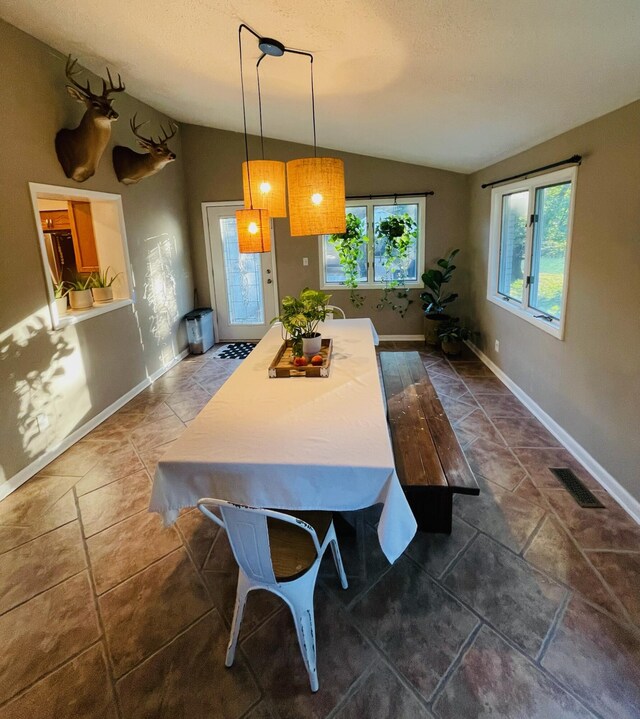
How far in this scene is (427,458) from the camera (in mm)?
2100

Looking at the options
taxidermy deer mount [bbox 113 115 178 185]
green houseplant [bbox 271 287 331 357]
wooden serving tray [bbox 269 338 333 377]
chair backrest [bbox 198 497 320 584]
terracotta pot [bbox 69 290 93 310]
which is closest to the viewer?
chair backrest [bbox 198 497 320 584]

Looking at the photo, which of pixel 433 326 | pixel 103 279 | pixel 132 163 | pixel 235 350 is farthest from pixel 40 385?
pixel 433 326

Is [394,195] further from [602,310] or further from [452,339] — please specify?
[602,310]

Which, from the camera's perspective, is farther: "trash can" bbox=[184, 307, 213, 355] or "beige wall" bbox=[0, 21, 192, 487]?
"trash can" bbox=[184, 307, 213, 355]

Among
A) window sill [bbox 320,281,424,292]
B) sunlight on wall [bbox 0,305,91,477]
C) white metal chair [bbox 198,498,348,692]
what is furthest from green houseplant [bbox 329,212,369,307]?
white metal chair [bbox 198,498,348,692]

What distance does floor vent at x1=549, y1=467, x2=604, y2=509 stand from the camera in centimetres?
242

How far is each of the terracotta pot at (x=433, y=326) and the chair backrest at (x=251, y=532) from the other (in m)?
4.51

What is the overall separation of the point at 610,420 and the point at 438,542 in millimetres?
1318

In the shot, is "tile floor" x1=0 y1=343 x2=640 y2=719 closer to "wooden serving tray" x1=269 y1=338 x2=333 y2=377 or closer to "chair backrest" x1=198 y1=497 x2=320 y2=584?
"chair backrest" x1=198 y1=497 x2=320 y2=584

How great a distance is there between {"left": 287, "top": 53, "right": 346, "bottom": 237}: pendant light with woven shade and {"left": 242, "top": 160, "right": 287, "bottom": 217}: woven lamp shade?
0.44m

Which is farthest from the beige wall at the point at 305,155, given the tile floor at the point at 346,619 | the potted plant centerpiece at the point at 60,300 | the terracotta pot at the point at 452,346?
the tile floor at the point at 346,619

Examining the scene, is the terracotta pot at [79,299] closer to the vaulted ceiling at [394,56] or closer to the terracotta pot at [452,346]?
the vaulted ceiling at [394,56]

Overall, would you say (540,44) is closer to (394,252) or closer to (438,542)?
(438,542)

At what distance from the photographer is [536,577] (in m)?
1.93
